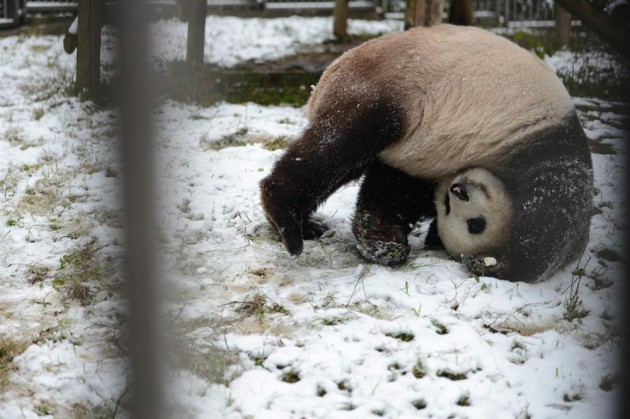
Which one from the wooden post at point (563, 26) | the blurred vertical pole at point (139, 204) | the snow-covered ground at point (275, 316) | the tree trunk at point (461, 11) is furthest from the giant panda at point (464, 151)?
the wooden post at point (563, 26)

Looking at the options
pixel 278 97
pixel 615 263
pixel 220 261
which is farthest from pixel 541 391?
pixel 278 97

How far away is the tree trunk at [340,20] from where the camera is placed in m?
11.3

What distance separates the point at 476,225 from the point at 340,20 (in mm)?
7833

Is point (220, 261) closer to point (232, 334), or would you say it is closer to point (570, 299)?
point (232, 334)

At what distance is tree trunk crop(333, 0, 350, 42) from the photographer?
1128cm

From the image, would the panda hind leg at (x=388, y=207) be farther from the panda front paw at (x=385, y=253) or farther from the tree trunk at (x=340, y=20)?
the tree trunk at (x=340, y=20)

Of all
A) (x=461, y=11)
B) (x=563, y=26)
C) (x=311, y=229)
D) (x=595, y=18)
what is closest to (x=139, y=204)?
(x=311, y=229)

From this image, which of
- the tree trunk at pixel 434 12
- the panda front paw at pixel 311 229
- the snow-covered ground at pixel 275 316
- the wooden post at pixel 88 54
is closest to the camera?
the snow-covered ground at pixel 275 316

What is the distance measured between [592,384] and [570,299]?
2.34ft

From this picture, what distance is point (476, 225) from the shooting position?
4.12m

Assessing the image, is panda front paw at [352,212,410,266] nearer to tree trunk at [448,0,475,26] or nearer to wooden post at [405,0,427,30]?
wooden post at [405,0,427,30]

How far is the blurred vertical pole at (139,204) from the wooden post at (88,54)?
586 cm

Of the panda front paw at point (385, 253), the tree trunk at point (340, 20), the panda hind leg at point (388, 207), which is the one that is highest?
the tree trunk at point (340, 20)

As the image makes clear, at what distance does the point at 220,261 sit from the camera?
421 cm
